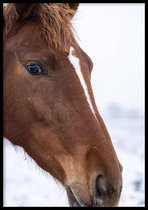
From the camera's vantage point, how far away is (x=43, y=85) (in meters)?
→ 3.58

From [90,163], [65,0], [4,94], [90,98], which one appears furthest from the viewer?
[65,0]

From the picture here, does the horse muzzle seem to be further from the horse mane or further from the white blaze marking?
the horse mane

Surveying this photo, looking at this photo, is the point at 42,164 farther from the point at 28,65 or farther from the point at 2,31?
the point at 2,31

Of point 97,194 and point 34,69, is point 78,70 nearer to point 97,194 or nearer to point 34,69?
point 34,69

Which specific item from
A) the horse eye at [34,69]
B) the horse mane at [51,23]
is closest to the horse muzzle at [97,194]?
the horse eye at [34,69]

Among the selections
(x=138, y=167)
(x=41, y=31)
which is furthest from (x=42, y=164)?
(x=138, y=167)

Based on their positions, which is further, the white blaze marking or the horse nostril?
the white blaze marking

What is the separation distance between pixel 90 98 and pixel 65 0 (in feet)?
4.61

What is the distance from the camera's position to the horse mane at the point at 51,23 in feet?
12.2

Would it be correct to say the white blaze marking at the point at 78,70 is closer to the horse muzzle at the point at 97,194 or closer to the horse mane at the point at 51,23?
the horse mane at the point at 51,23

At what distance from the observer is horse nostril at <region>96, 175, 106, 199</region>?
317 centimetres

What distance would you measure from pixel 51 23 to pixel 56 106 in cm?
82

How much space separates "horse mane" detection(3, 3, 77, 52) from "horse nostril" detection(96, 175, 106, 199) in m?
1.23

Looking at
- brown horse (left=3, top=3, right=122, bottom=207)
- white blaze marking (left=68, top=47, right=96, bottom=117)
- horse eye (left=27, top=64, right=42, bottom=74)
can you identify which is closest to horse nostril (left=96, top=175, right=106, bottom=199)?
brown horse (left=3, top=3, right=122, bottom=207)
